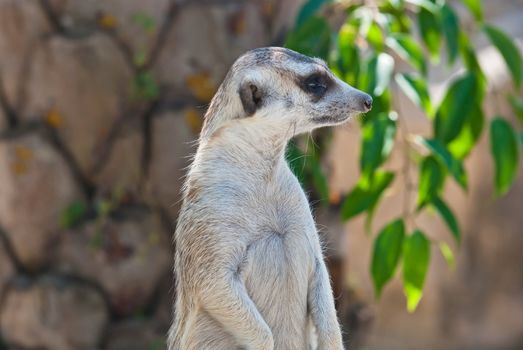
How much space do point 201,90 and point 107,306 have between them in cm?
117

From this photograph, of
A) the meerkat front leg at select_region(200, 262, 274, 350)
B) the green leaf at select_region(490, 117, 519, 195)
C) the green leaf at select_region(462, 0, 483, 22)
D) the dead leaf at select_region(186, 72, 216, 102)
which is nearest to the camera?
the meerkat front leg at select_region(200, 262, 274, 350)

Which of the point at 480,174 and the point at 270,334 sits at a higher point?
the point at 270,334

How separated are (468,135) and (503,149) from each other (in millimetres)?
194

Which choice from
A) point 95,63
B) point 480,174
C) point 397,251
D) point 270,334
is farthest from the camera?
point 480,174

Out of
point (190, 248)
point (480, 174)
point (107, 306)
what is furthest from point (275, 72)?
point (480, 174)

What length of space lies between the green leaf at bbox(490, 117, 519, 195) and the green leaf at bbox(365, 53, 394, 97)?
1.90 feet

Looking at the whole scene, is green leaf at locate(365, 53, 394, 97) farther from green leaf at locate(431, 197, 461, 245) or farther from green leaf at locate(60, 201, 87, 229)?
green leaf at locate(60, 201, 87, 229)

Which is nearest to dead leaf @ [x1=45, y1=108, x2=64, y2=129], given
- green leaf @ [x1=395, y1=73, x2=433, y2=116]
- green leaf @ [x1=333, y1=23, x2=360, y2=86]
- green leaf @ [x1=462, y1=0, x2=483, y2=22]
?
green leaf @ [x1=333, y1=23, x2=360, y2=86]

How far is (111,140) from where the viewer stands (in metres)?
5.12

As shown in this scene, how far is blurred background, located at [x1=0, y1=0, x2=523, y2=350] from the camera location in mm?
4992

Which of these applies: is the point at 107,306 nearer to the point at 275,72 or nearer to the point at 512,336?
the point at 275,72

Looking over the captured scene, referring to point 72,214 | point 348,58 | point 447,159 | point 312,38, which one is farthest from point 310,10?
point 72,214

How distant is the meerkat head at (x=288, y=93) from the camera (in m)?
2.93

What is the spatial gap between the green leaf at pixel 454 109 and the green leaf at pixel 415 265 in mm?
438
